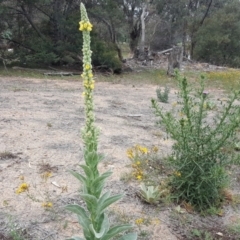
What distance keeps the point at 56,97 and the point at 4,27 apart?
6.64 m

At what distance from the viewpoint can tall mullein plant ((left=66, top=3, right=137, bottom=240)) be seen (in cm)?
141

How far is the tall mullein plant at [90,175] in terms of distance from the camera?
55.5 inches

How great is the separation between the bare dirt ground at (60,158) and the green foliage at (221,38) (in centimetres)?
1540

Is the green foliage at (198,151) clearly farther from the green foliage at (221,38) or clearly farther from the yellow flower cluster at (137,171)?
the green foliage at (221,38)

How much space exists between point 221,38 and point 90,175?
820 inches

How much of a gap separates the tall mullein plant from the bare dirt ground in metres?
0.21

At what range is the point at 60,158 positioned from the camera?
12.3 ft

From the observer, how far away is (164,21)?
26141 millimetres

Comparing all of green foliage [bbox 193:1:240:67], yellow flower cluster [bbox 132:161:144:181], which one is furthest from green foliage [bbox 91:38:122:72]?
yellow flower cluster [bbox 132:161:144:181]

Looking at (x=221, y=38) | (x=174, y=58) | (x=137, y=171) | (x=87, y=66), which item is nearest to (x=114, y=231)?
(x=87, y=66)

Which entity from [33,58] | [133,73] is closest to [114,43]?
[133,73]

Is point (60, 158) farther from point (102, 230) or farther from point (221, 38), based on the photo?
point (221, 38)

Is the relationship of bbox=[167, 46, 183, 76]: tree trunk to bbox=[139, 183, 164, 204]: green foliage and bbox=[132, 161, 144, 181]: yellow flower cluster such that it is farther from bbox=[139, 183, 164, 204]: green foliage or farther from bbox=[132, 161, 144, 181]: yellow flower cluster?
bbox=[139, 183, 164, 204]: green foliage

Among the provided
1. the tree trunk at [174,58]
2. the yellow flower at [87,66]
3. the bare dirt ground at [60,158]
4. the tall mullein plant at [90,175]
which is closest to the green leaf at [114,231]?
the tall mullein plant at [90,175]
